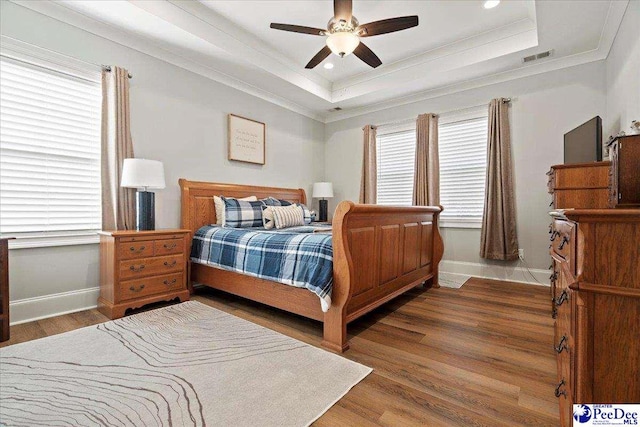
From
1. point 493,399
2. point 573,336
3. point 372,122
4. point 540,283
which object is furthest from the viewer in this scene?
point 372,122

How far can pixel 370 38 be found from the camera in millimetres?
3576

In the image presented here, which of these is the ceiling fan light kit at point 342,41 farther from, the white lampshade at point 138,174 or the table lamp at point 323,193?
the table lamp at point 323,193

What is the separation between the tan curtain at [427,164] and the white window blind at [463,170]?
0.13 meters

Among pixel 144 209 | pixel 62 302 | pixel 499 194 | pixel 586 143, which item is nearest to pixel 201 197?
pixel 144 209

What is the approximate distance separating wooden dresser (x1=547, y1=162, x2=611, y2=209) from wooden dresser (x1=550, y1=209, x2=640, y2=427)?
202 centimetres

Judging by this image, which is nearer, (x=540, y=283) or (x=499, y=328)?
(x=499, y=328)

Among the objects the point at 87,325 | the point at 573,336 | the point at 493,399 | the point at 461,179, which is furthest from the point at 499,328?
the point at 87,325

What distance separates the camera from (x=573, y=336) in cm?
99

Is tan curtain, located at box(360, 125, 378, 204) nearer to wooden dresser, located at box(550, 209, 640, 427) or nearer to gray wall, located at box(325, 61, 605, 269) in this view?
gray wall, located at box(325, 61, 605, 269)

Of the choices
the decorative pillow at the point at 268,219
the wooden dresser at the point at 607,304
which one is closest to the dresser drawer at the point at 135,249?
the decorative pillow at the point at 268,219

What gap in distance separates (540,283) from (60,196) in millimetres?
5335

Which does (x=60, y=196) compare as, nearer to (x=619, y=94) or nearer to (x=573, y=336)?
(x=573, y=336)

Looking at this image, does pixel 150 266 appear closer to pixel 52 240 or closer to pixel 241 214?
pixel 52 240

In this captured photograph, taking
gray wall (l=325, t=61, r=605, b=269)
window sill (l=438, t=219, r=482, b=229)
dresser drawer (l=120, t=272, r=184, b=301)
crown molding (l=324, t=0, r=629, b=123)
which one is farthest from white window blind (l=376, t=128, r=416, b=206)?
dresser drawer (l=120, t=272, r=184, b=301)
